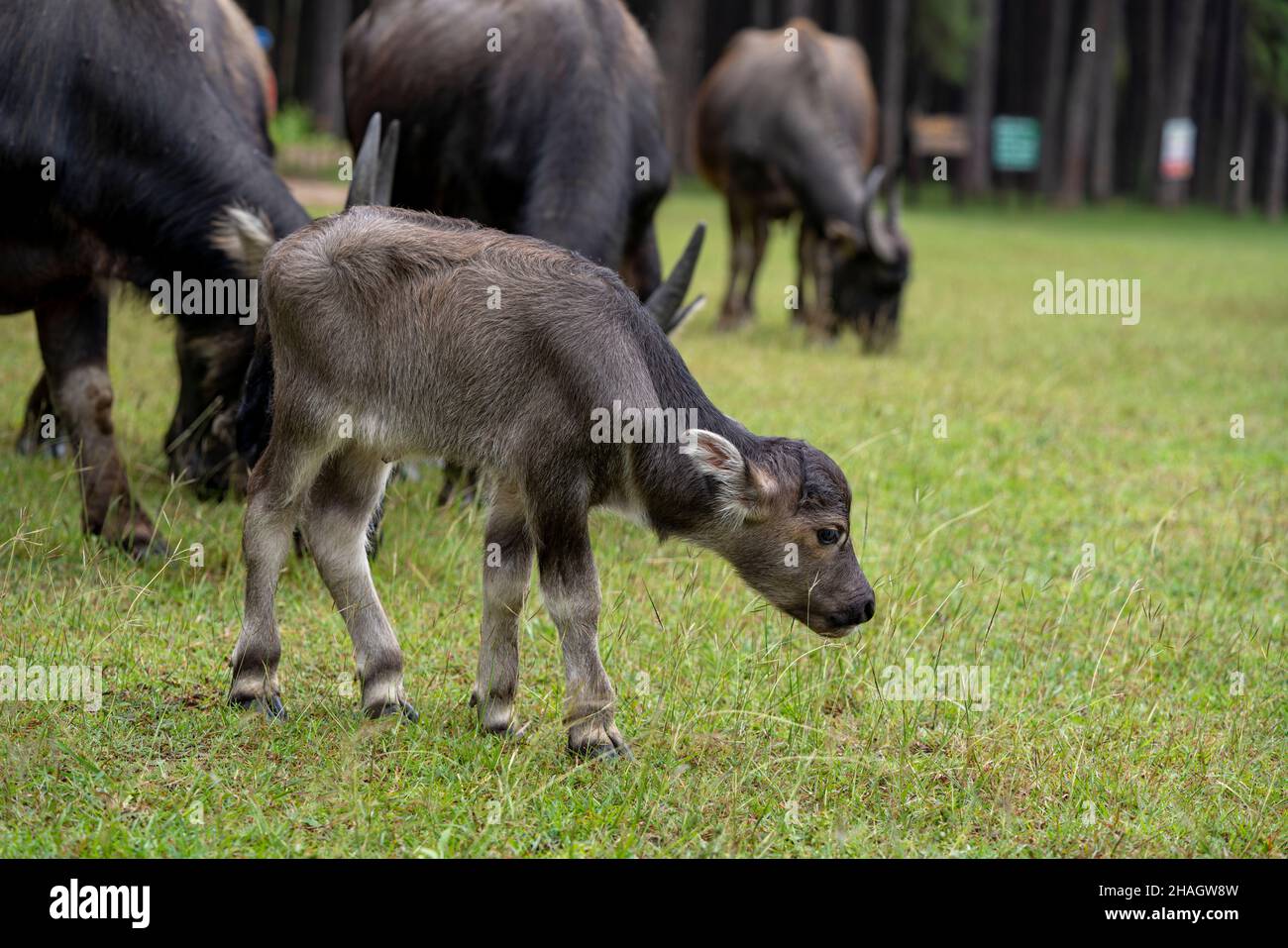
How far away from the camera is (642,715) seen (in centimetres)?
448

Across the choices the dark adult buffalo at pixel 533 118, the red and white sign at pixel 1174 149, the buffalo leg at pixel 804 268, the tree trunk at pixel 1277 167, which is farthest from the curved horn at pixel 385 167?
the red and white sign at pixel 1174 149

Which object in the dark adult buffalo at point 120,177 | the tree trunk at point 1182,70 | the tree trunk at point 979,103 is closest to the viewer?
the dark adult buffalo at point 120,177

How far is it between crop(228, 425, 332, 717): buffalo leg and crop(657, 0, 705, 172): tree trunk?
28187 millimetres

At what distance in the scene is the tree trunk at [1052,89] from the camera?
3947 cm

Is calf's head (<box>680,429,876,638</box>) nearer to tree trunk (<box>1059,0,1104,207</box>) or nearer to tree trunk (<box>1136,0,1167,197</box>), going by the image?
tree trunk (<box>1059,0,1104,207</box>)

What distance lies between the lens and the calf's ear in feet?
12.5

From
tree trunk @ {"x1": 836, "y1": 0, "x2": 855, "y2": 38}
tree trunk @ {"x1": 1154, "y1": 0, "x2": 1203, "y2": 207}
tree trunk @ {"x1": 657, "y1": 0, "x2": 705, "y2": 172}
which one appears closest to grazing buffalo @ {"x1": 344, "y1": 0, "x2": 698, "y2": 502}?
tree trunk @ {"x1": 657, "y1": 0, "x2": 705, "y2": 172}

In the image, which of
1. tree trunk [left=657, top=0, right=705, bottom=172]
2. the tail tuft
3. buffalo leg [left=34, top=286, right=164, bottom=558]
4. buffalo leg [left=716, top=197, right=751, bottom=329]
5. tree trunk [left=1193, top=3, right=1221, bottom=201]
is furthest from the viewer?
tree trunk [left=1193, top=3, right=1221, bottom=201]

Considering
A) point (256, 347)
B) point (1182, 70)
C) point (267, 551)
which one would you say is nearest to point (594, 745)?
point (267, 551)

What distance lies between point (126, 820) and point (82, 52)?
327 centimetres

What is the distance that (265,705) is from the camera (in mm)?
4172

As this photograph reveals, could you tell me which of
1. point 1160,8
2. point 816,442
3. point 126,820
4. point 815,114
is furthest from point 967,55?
point 126,820

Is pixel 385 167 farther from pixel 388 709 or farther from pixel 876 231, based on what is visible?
pixel 876 231

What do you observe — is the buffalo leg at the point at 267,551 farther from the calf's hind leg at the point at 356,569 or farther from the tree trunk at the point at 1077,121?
the tree trunk at the point at 1077,121
